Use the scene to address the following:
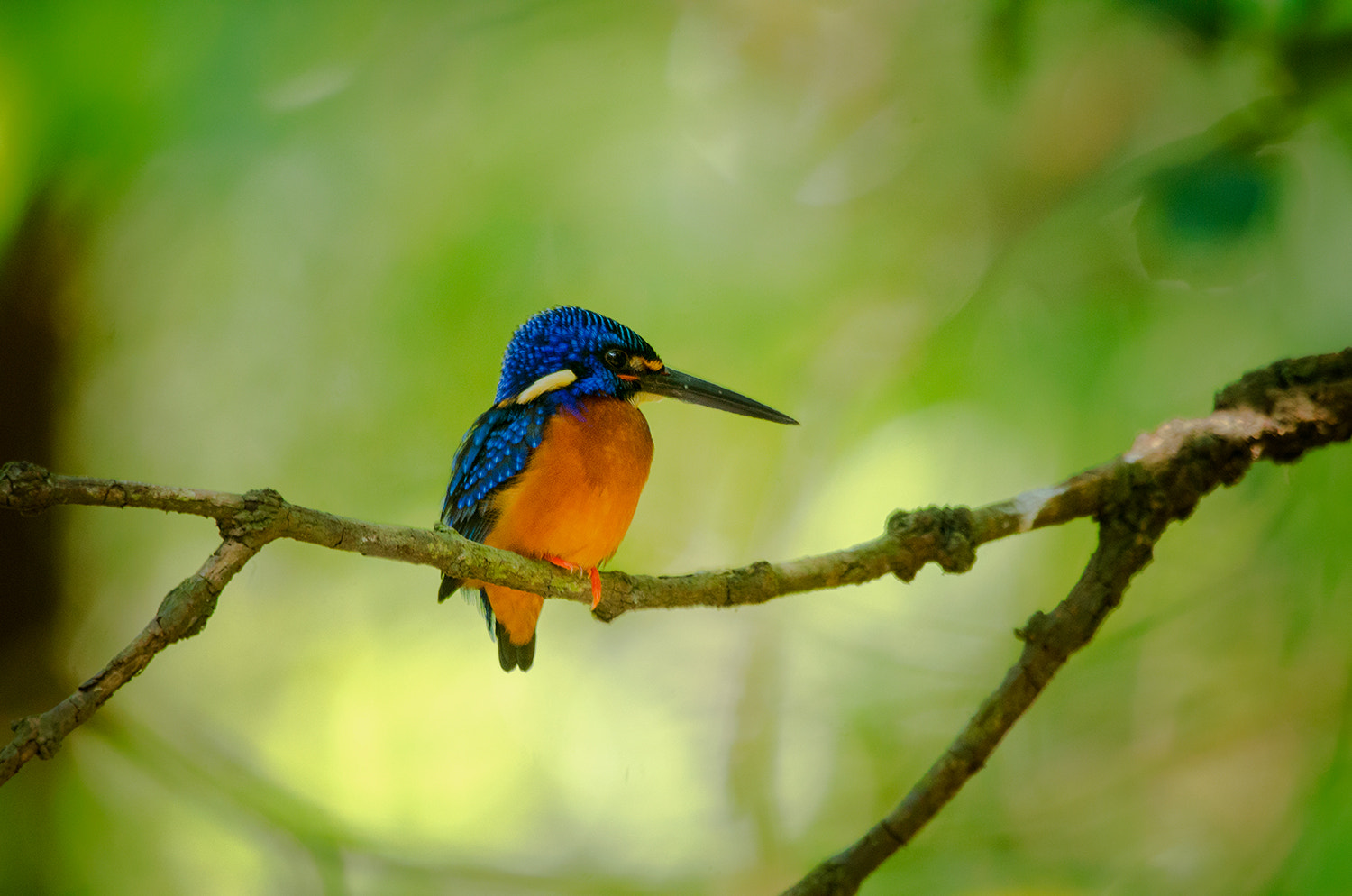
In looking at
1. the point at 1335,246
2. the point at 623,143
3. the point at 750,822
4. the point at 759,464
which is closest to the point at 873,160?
the point at 623,143

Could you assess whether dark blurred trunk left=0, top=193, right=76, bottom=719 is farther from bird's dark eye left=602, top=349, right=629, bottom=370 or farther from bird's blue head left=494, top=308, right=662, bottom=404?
bird's dark eye left=602, top=349, right=629, bottom=370

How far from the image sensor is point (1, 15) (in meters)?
2.12

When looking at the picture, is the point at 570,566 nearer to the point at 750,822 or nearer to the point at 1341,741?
the point at 750,822

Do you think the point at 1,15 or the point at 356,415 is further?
the point at 356,415

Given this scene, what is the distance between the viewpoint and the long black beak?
6.34ft

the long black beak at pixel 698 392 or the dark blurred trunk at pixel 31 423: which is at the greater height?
the long black beak at pixel 698 392

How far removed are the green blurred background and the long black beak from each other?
76 centimetres

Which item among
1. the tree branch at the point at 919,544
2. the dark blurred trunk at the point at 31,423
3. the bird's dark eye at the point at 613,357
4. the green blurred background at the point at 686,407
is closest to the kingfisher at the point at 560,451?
the bird's dark eye at the point at 613,357

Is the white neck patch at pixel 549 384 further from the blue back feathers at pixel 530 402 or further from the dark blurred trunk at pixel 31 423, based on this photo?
the dark blurred trunk at pixel 31 423

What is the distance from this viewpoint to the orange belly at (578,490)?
71.7 inches

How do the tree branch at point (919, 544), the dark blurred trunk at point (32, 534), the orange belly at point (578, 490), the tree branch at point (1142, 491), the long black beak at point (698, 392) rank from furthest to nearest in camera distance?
1. the dark blurred trunk at point (32, 534)
2. the long black beak at point (698, 392)
3. the orange belly at point (578, 490)
4. the tree branch at point (1142, 491)
5. the tree branch at point (919, 544)

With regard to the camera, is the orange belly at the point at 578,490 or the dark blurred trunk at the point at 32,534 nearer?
the orange belly at the point at 578,490

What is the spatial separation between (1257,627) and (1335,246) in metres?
1.07

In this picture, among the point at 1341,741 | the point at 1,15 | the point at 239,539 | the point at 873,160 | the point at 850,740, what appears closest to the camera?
the point at 239,539
